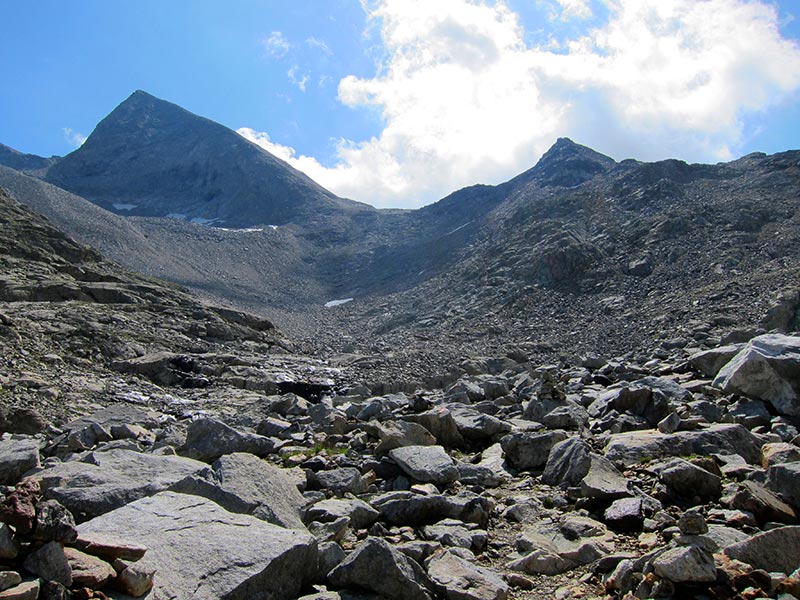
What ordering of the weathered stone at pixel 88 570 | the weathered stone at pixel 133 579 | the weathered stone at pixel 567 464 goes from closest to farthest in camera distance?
the weathered stone at pixel 88 570 → the weathered stone at pixel 133 579 → the weathered stone at pixel 567 464

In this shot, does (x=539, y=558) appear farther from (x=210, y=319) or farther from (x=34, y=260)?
(x=34, y=260)

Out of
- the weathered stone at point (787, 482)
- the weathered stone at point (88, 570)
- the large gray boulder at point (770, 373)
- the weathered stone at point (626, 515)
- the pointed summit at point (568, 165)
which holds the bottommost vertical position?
the weathered stone at point (626, 515)

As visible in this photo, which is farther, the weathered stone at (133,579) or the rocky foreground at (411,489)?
the rocky foreground at (411,489)

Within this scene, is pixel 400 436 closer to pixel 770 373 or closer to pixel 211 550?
pixel 211 550

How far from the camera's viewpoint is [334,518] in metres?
6.79

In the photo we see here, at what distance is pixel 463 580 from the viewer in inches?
208

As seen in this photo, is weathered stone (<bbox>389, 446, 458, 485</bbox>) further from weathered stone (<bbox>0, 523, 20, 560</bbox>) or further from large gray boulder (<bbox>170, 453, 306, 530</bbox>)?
weathered stone (<bbox>0, 523, 20, 560</bbox>)

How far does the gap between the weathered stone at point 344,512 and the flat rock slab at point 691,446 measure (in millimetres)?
3972

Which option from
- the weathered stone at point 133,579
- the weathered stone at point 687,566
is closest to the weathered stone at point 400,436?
Result: the weathered stone at point 687,566

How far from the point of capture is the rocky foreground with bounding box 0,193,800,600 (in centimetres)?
455

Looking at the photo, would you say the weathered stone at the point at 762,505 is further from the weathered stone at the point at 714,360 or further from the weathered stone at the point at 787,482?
the weathered stone at the point at 714,360

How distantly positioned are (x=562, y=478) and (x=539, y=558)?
2720mm

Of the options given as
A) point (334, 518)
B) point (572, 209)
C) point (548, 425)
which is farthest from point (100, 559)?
point (572, 209)

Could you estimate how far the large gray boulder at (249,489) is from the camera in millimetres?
6043
